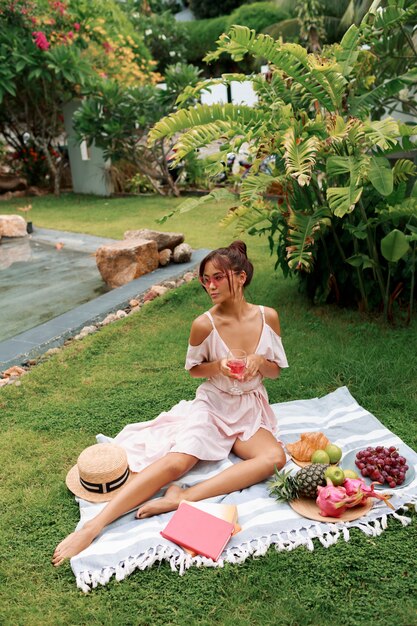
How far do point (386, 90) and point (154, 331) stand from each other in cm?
303

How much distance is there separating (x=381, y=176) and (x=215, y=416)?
227cm

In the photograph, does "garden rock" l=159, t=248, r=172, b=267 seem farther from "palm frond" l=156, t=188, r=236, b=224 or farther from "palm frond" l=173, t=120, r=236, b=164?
"palm frond" l=173, t=120, r=236, b=164

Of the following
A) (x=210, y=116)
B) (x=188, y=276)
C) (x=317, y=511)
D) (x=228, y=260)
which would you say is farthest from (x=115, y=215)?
(x=317, y=511)

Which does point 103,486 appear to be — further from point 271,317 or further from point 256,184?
point 256,184

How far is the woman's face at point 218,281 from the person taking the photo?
10.1 feet

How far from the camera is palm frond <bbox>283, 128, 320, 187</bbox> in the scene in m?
4.22

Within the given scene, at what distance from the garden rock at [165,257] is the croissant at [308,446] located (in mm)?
4759

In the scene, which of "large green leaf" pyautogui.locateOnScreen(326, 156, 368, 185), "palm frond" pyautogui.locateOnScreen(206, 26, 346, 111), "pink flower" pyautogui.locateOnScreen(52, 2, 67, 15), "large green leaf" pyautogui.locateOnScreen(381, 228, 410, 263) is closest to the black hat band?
"large green leaf" pyautogui.locateOnScreen(326, 156, 368, 185)

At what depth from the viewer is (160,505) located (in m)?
2.89

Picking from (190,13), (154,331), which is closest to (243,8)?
(190,13)

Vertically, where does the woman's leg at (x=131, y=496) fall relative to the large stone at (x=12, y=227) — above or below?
below

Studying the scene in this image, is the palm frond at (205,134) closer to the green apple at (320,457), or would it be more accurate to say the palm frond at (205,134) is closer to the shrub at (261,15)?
the green apple at (320,457)

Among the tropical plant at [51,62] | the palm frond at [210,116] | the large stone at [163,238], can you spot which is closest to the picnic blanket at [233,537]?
the palm frond at [210,116]

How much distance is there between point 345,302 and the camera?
5777 millimetres
